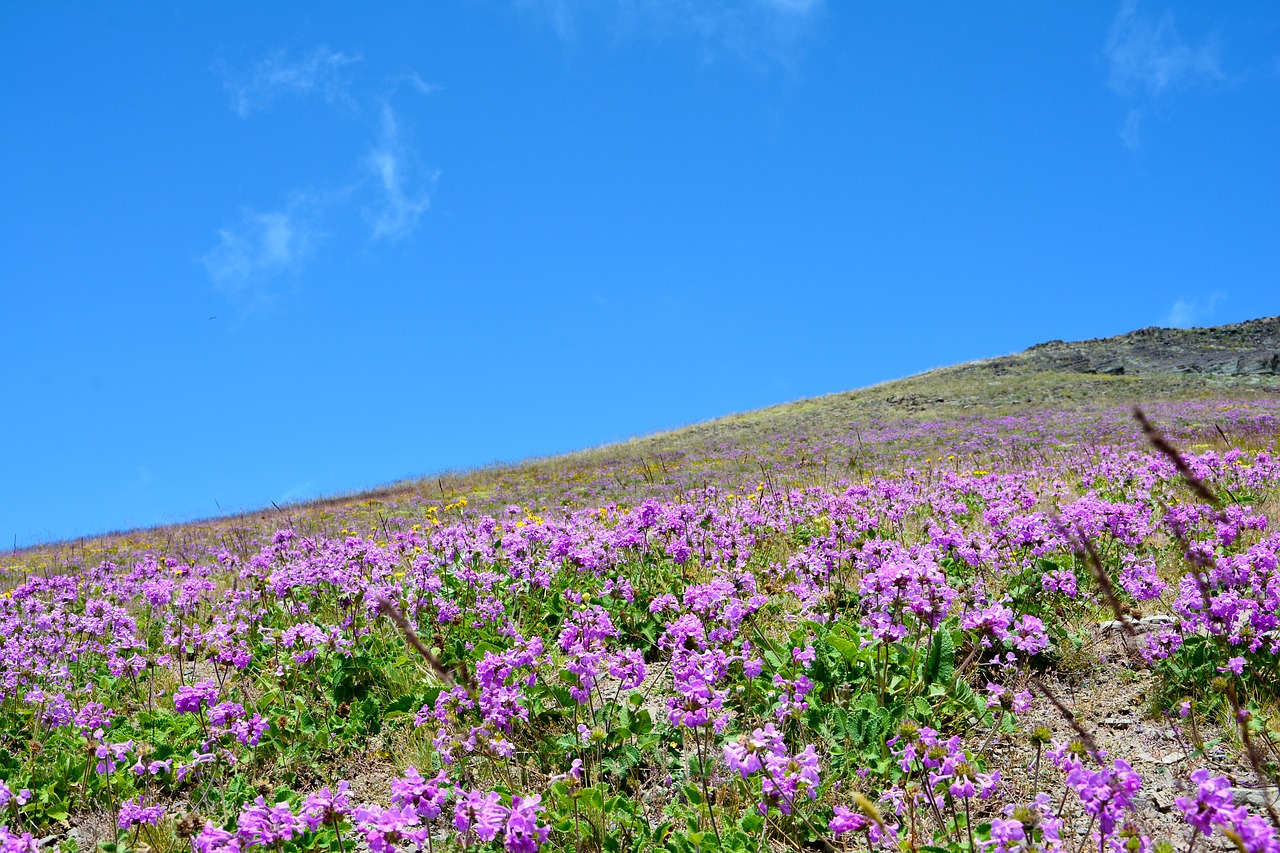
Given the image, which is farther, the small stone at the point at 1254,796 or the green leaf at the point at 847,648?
the green leaf at the point at 847,648

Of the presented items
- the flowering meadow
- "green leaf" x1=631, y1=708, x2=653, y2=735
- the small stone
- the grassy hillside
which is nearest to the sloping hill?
the grassy hillside

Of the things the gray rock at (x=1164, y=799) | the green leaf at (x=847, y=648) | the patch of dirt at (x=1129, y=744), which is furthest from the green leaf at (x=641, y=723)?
the gray rock at (x=1164, y=799)

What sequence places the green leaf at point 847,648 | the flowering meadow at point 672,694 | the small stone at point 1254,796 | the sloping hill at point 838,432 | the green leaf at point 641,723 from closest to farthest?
the flowering meadow at point 672,694 < the small stone at point 1254,796 < the green leaf at point 641,723 < the green leaf at point 847,648 < the sloping hill at point 838,432

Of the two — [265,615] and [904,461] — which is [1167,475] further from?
[265,615]

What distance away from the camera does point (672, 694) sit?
181 inches

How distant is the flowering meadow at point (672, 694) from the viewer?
308 cm

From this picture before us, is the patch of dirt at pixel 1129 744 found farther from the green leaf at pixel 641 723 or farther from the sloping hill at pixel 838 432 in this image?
the sloping hill at pixel 838 432

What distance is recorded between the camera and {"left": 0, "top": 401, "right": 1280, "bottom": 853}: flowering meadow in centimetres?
308

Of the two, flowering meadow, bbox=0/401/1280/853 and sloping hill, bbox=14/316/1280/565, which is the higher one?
sloping hill, bbox=14/316/1280/565

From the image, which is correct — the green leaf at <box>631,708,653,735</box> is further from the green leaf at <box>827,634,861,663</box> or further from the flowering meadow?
the green leaf at <box>827,634,861,663</box>

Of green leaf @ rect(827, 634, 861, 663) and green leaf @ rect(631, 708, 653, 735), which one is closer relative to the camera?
green leaf @ rect(631, 708, 653, 735)

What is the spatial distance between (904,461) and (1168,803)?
1693cm

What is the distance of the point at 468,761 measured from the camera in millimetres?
4688

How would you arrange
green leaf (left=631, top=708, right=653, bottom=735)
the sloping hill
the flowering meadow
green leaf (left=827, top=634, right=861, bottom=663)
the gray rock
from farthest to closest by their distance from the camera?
the sloping hill, green leaf (left=827, top=634, right=861, bottom=663), green leaf (left=631, top=708, right=653, bottom=735), the gray rock, the flowering meadow
